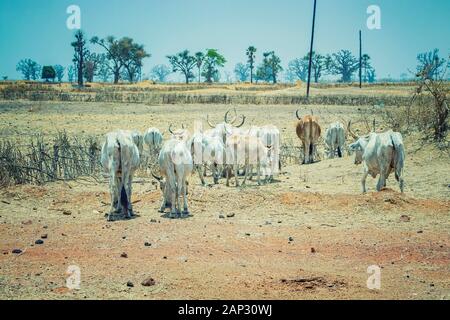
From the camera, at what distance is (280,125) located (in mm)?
29797

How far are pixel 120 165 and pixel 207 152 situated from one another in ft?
14.4

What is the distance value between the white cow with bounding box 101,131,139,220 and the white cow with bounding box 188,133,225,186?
3.88 metres

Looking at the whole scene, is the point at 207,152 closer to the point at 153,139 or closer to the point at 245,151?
the point at 245,151

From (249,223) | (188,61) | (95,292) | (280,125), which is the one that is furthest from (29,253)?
(188,61)

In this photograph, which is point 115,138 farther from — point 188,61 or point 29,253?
point 188,61

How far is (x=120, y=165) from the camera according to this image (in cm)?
1109

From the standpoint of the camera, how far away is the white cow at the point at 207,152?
15.1m

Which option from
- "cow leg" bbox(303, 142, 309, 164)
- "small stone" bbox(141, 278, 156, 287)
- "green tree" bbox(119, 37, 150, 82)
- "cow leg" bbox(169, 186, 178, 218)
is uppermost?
"green tree" bbox(119, 37, 150, 82)

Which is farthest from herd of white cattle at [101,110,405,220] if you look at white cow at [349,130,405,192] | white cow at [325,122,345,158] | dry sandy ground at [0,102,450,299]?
white cow at [325,122,345,158]

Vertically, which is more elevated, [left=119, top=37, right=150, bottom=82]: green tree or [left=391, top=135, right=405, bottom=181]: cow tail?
[left=119, top=37, right=150, bottom=82]: green tree

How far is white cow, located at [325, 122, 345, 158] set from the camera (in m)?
20.3

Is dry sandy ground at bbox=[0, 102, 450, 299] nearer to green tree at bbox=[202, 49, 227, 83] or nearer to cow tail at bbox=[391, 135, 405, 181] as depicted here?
cow tail at bbox=[391, 135, 405, 181]

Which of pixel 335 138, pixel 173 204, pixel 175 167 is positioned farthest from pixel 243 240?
pixel 335 138

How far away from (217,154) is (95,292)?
28.0 feet
